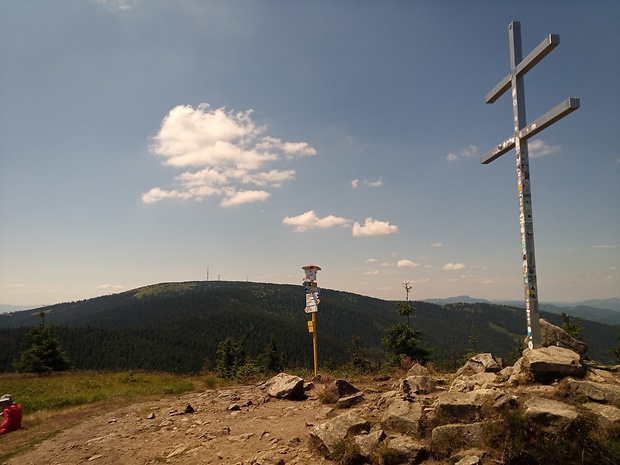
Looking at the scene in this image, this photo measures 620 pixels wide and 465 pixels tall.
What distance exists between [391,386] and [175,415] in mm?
8290

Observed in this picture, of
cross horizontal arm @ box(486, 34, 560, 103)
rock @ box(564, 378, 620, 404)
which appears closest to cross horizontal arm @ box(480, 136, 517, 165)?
cross horizontal arm @ box(486, 34, 560, 103)

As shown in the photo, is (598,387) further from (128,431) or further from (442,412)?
(128,431)

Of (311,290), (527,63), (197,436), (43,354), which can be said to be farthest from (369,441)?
(43,354)

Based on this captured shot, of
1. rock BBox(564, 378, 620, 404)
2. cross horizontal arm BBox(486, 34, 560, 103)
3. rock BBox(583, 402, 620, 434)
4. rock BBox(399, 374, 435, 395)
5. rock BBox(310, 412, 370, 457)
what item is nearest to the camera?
rock BBox(583, 402, 620, 434)

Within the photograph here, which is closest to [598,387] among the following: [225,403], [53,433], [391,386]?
[391,386]

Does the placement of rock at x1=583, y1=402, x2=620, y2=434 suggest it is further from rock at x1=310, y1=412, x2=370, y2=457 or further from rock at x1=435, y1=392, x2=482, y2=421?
rock at x1=310, y1=412, x2=370, y2=457

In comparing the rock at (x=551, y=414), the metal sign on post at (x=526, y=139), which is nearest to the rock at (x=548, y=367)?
the metal sign on post at (x=526, y=139)

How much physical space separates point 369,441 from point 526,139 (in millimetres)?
10525

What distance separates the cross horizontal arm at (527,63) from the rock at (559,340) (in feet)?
28.0

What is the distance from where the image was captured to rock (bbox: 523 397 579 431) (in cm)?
675

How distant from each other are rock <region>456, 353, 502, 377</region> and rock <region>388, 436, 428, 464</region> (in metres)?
6.06

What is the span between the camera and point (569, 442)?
21.2 ft

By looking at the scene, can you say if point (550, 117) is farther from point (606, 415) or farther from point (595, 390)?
point (606, 415)

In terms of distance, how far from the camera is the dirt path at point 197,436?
9.01 m
